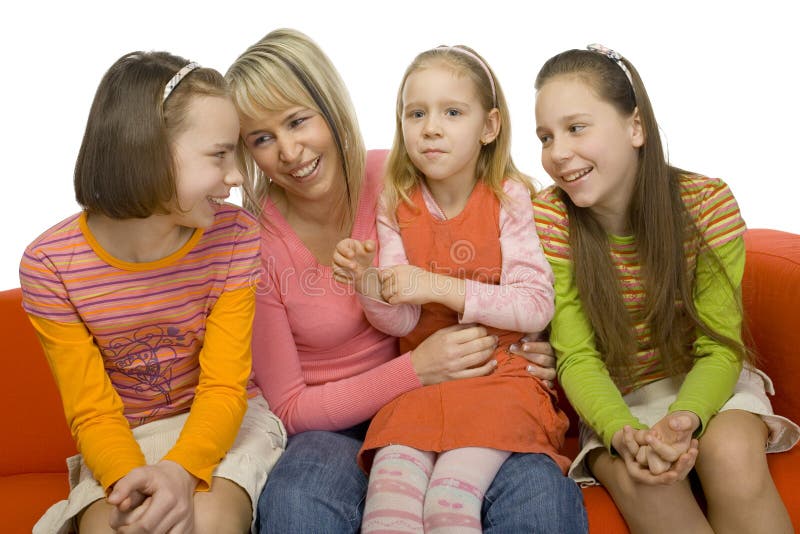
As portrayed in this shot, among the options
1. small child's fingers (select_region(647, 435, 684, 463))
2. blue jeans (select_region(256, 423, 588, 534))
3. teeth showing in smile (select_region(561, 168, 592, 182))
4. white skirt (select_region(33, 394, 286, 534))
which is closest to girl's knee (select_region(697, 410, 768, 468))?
small child's fingers (select_region(647, 435, 684, 463))

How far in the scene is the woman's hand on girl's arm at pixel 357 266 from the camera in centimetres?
169

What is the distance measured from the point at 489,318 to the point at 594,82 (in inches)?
19.3

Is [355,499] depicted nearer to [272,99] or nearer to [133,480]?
[133,480]

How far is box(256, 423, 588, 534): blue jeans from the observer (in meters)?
1.55

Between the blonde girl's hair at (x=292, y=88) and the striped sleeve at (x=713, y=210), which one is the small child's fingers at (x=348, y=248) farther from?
the striped sleeve at (x=713, y=210)

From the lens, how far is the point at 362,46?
2.79 metres

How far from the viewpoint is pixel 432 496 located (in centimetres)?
159

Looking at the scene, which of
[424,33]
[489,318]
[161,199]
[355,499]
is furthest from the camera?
[424,33]

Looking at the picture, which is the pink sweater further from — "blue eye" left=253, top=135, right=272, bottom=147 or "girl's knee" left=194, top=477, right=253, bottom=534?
"girl's knee" left=194, top=477, right=253, bottom=534

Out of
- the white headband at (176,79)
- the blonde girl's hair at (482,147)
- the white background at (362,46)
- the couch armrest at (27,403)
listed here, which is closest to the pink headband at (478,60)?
the blonde girl's hair at (482,147)

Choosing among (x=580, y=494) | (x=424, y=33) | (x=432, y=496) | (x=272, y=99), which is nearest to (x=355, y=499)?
(x=432, y=496)

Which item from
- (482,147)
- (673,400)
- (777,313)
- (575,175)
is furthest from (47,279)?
(777,313)

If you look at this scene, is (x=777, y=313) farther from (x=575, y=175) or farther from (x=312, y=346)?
(x=312, y=346)

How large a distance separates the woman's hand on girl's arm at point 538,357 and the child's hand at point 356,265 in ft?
1.04
